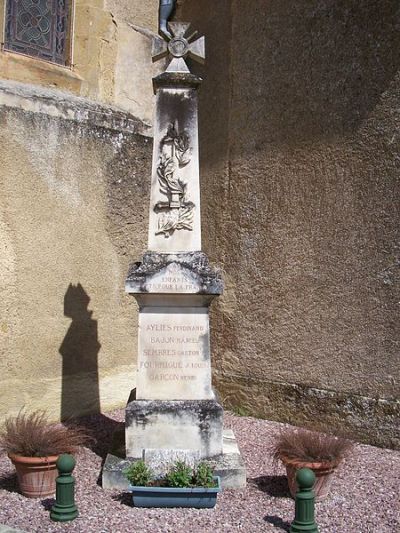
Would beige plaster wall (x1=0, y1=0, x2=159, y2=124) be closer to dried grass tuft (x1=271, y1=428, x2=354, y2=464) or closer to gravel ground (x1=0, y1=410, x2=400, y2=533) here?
gravel ground (x1=0, y1=410, x2=400, y2=533)

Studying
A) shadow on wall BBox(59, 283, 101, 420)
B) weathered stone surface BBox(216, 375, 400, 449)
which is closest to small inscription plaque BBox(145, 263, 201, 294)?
shadow on wall BBox(59, 283, 101, 420)

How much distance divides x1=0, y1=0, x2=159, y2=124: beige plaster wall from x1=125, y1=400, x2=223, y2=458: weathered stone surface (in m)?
4.48

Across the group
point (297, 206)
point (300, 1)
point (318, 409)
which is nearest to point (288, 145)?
point (297, 206)

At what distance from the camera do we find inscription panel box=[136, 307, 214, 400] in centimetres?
Result: 548

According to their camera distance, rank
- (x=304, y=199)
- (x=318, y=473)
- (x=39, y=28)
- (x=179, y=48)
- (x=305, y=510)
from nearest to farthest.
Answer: (x=305, y=510) → (x=318, y=473) → (x=179, y=48) → (x=304, y=199) → (x=39, y=28)

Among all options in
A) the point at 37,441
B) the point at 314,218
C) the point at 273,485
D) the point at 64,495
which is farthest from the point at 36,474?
the point at 314,218

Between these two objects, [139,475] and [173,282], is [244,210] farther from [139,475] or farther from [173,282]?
[139,475]

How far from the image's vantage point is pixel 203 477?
15.7 feet

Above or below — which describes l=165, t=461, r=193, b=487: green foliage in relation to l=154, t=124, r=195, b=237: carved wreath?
below

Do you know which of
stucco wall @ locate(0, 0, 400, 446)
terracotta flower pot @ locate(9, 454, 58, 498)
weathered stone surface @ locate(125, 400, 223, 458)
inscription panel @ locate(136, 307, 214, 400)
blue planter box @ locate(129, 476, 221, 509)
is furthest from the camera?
stucco wall @ locate(0, 0, 400, 446)

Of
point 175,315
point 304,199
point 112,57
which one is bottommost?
point 175,315

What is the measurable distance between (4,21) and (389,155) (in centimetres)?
479

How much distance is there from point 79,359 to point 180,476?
120 inches

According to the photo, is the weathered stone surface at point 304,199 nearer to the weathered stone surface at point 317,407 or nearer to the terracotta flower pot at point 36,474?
the weathered stone surface at point 317,407
